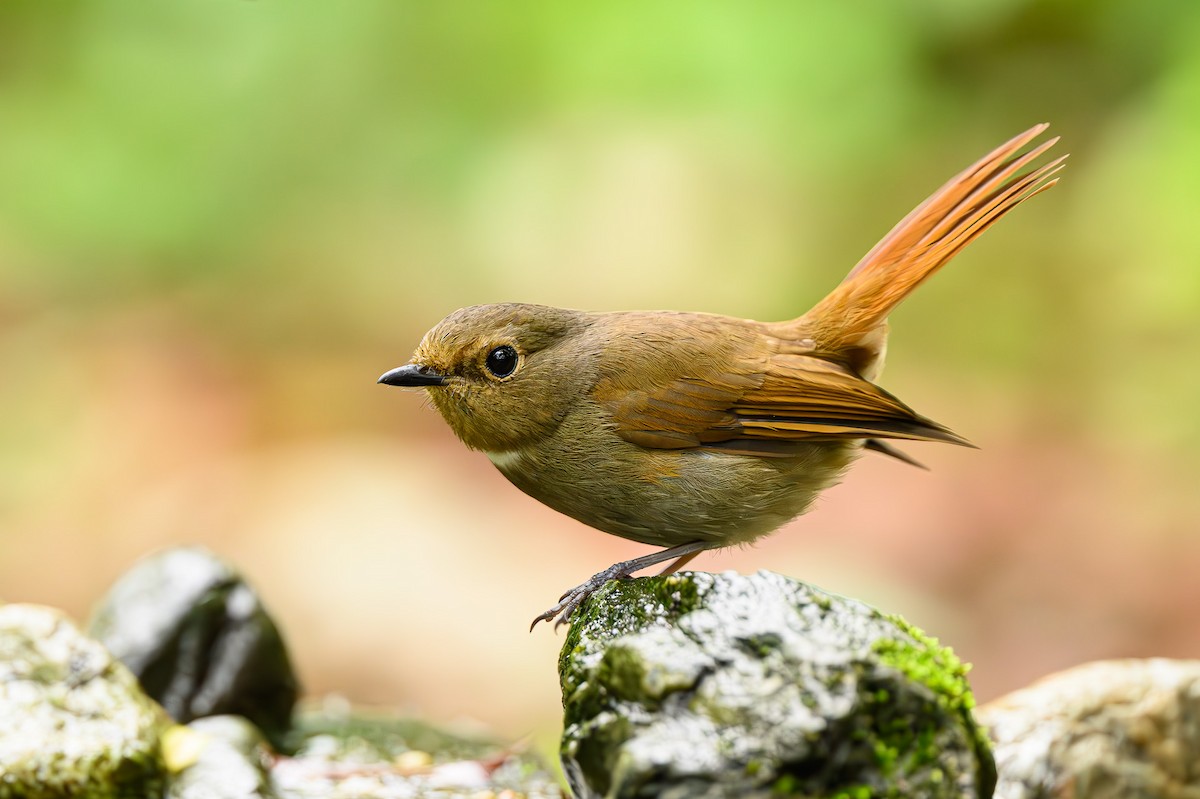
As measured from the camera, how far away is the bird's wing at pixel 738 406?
3725 mm

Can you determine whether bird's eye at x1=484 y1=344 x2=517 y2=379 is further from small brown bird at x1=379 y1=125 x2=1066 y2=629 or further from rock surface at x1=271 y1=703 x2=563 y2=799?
rock surface at x1=271 y1=703 x2=563 y2=799

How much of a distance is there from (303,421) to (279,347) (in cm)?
90

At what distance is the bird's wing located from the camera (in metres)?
3.72

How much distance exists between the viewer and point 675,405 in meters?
3.78

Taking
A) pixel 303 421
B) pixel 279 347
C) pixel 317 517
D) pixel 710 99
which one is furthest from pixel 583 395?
pixel 279 347

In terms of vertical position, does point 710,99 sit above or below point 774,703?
above

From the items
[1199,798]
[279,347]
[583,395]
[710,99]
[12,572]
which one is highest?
[710,99]

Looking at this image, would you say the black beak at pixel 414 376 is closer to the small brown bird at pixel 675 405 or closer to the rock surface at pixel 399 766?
the small brown bird at pixel 675 405

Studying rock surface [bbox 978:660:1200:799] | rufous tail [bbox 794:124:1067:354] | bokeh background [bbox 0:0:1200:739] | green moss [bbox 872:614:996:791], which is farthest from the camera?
bokeh background [bbox 0:0:1200:739]

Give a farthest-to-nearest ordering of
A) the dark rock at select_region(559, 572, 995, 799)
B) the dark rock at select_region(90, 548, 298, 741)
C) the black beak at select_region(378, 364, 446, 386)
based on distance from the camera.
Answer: the dark rock at select_region(90, 548, 298, 741), the black beak at select_region(378, 364, 446, 386), the dark rock at select_region(559, 572, 995, 799)

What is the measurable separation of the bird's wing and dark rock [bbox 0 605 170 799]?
1.57 meters

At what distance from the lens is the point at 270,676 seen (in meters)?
4.27

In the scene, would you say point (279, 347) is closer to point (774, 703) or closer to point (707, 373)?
point (707, 373)

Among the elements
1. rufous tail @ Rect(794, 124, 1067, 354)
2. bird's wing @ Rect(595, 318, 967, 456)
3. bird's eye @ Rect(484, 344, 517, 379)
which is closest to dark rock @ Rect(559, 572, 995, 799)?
bird's wing @ Rect(595, 318, 967, 456)
